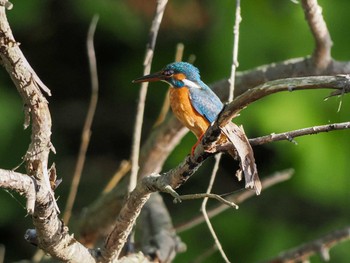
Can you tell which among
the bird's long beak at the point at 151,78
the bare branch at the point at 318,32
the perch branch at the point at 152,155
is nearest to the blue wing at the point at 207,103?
the bird's long beak at the point at 151,78

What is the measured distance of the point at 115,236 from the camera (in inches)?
81.9

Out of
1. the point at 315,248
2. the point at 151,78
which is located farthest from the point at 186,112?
the point at 315,248

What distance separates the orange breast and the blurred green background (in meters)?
0.91

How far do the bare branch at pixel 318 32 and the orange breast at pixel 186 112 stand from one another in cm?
48

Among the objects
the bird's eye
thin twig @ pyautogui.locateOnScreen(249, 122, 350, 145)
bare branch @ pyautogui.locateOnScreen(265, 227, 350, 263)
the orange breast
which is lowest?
bare branch @ pyautogui.locateOnScreen(265, 227, 350, 263)

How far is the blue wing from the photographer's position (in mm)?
2559

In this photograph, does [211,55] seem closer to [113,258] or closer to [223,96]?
[223,96]

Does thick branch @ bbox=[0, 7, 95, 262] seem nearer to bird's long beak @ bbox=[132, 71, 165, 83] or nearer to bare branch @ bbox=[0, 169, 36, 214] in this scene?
bare branch @ bbox=[0, 169, 36, 214]

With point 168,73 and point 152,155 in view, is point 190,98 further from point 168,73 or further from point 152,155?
point 152,155

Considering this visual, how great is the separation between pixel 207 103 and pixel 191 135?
1346 millimetres

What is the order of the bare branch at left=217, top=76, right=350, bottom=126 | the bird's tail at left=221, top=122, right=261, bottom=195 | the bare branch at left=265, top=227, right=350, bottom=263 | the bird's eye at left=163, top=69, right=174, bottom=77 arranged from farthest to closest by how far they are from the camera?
the bird's eye at left=163, top=69, right=174, bottom=77
the bare branch at left=265, top=227, right=350, bottom=263
the bird's tail at left=221, top=122, right=261, bottom=195
the bare branch at left=217, top=76, right=350, bottom=126

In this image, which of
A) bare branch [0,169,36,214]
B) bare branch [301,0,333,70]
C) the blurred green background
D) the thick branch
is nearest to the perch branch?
bare branch [301,0,333,70]

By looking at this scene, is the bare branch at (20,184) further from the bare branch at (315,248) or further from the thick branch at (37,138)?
the bare branch at (315,248)

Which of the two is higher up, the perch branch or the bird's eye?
the bird's eye
